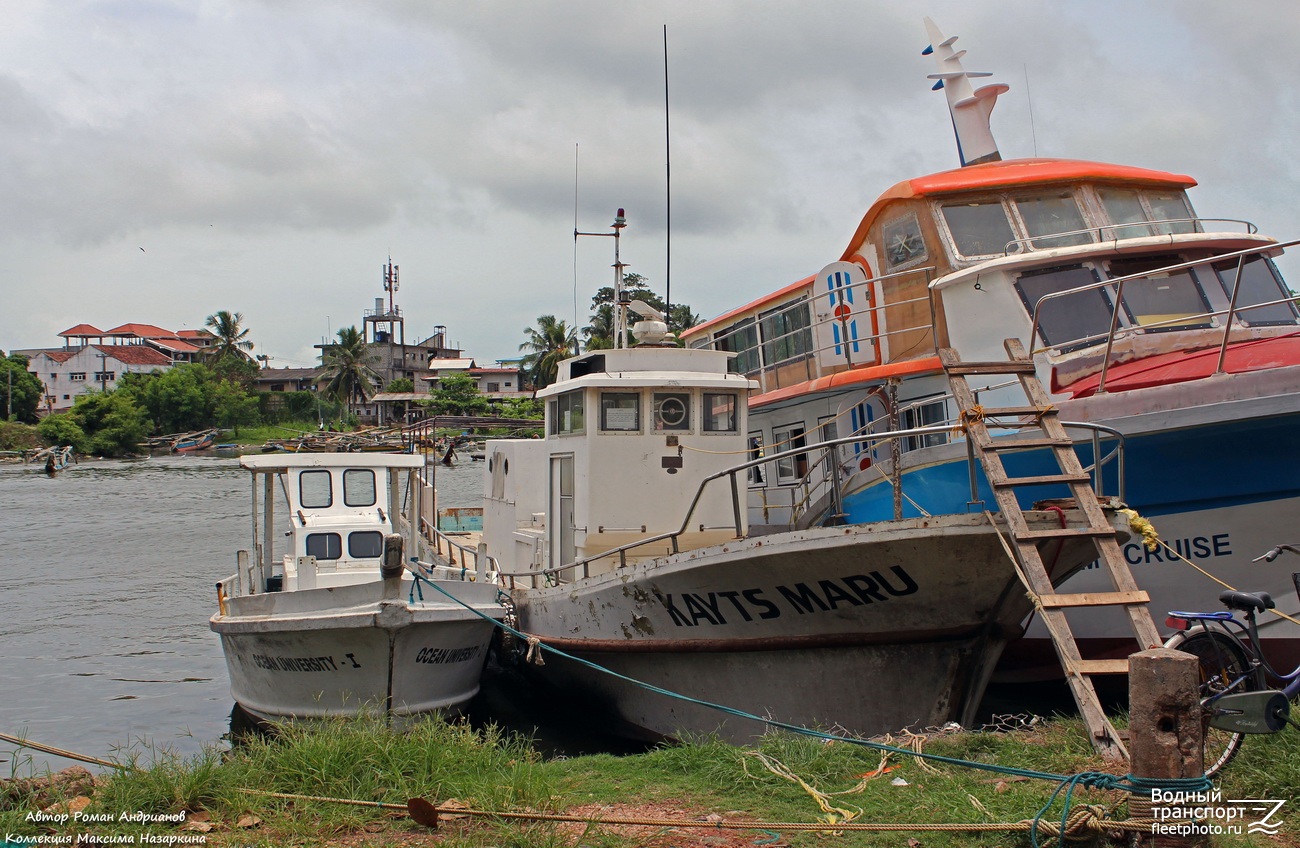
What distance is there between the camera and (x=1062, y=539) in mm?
7145

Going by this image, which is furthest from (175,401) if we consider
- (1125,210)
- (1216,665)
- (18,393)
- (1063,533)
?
(1216,665)

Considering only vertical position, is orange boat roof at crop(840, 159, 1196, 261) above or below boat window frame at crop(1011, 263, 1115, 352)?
above

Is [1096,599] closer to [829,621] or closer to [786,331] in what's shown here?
[829,621]

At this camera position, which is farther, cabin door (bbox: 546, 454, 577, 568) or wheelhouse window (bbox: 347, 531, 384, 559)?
wheelhouse window (bbox: 347, 531, 384, 559)

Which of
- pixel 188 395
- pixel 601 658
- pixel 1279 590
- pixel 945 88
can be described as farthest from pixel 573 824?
pixel 188 395

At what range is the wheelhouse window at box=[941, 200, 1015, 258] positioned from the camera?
39.8 feet

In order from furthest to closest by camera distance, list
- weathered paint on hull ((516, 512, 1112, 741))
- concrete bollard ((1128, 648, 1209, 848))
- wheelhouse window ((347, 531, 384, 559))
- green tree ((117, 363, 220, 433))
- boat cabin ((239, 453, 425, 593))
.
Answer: green tree ((117, 363, 220, 433)) → wheelhouse window ((347, 531, 384, 559)) → boat cabin ((239, 453, 425, 593)) → weathered paint on hull ((516, 512, 1112, 741)) → concrete bollard ((1128, 648, 1209, 848))

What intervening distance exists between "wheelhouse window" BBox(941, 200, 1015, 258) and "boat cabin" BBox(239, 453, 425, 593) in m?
7.37

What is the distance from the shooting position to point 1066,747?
20.0ft

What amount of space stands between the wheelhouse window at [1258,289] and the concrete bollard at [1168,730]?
776cm

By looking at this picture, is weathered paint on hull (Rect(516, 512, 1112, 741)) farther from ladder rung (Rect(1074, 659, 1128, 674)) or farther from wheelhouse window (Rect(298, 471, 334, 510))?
wheelhouse window (Rect(298, 471, 334, 510))

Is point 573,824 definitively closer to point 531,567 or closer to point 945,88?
point 531,567

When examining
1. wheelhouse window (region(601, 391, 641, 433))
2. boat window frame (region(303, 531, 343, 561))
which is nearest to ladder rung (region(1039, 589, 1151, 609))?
wheelhouse window (region(601, 391, 641, 433))

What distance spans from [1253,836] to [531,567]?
896 cm
